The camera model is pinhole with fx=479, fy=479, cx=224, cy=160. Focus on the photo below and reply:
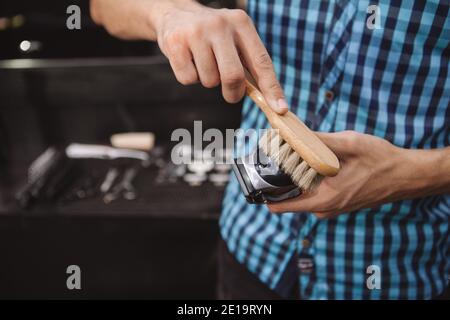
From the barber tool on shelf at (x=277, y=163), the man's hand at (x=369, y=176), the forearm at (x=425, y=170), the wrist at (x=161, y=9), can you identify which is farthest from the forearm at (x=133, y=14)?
the forearm at (x=425, y=170)

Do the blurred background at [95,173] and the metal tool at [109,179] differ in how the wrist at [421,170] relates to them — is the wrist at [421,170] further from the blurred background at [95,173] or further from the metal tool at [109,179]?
the metal tool at [109,179]

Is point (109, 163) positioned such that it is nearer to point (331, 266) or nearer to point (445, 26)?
point (331, 266)

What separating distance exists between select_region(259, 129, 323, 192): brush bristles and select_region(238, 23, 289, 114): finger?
59 millimetres

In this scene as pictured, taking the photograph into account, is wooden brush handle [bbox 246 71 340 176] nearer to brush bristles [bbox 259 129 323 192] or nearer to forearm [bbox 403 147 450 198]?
brush bristles [bbox 259 129 323 192]

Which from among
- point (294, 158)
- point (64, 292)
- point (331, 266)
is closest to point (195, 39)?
point (294, 158)

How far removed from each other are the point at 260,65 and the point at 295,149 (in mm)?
169

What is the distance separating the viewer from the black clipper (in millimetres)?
815

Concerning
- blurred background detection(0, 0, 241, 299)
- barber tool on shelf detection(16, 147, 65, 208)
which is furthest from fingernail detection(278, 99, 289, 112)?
barber tool on shelf detection(16, 147, 65, 208)

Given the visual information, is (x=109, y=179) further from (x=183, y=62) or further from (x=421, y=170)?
(x=421, y=170)

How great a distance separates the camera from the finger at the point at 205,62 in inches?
31.0

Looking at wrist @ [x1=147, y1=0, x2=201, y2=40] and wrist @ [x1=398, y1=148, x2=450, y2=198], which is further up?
wrist @ [x1=147, y1=0, x2=201, y2=40]

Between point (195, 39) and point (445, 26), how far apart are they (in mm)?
459

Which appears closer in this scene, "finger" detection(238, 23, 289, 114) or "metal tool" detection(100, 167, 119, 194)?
"finger" detection(238, 23, 289, 114)

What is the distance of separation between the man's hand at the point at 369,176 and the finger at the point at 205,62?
202 mm
